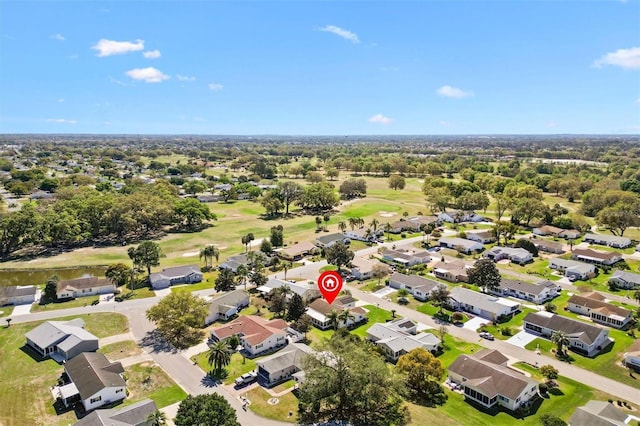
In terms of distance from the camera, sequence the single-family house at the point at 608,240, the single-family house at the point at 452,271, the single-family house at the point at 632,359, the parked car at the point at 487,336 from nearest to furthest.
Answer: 1. the single-family house at the point at 632,359
2. the parked car at the point at 487,336
3. the single-family house at the point at 452,271
4. the single-family house at the point at 608,240

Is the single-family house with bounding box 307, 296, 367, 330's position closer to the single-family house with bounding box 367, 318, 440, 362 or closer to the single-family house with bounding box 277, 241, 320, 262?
the single-family house with bounding box 367, 318, 440, 362

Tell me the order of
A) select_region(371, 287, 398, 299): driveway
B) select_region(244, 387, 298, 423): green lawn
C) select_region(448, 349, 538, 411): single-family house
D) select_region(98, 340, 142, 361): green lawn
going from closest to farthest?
select_region(244, 387, 298, 423): green lawn
select_region(448, 349, 538, 411): single-family house
select_region(98, 340, 142, 361): green lawn
select_region(371, 287, 398, 299): driveway

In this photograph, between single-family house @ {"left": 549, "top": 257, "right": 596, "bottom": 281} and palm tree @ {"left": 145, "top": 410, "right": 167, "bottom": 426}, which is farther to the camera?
single-family house @ {"left": 549, "top": 257, "right": 596, "bottom": 281}

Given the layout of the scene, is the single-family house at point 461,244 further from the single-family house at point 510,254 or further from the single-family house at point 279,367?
the single-family house at point 279,367

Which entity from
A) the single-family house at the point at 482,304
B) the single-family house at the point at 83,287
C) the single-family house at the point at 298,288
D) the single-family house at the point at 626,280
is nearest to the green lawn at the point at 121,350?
the single-family house at the point at 83,287

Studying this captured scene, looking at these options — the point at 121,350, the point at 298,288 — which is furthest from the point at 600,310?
the point at 121,350

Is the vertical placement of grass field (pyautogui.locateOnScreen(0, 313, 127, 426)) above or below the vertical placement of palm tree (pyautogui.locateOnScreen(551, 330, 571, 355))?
below

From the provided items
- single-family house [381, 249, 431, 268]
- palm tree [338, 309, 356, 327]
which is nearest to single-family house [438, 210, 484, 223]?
single-family house [381, 249, 431, 268]

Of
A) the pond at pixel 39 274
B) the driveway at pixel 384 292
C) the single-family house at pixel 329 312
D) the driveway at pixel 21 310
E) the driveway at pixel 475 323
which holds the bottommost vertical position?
the pond at pixel 39 274
